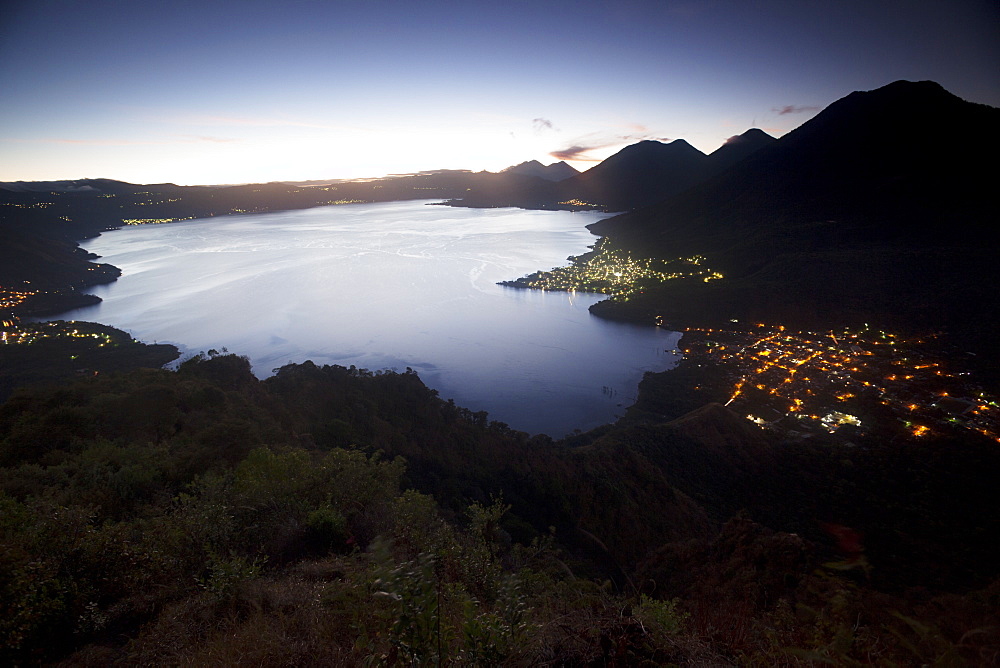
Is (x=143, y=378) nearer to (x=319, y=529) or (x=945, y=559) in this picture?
(x=319, y=529)

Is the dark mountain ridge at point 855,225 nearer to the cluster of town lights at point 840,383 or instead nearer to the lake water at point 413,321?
the cluster of town lights at point 840,383

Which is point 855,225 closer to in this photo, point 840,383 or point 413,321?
point 840,383

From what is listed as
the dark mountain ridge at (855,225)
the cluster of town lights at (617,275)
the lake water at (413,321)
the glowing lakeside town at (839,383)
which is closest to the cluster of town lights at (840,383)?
the glowing lakeside town at (839,383)

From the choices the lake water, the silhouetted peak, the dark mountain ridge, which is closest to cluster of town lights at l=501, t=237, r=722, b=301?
the lake water

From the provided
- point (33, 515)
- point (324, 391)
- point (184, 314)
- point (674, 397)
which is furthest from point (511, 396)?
point (184, 314)

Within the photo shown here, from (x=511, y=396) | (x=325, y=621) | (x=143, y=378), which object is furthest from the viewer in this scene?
(x=511, y=396)
